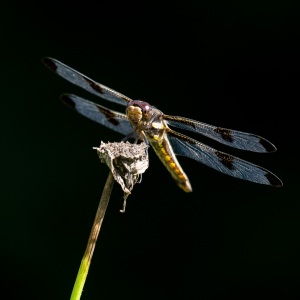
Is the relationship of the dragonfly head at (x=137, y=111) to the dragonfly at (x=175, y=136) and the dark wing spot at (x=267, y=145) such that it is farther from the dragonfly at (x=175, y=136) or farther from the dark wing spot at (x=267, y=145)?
the dark wing spot at (x=267, y=145)

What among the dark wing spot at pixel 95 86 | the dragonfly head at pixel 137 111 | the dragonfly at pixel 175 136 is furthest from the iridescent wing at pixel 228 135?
the dark wing spot at pixel 95 86

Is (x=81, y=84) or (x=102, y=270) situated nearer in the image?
(x=81, y=84)

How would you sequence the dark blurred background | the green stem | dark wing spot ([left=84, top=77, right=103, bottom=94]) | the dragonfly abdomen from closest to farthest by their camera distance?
the green stem → the dragonfly abdomen → dark wing spot ([left=84, top=77, right=103, bottom=94]) → the dark blurred background

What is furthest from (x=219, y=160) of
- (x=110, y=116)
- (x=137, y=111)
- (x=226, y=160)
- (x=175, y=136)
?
(x=110, y=116)

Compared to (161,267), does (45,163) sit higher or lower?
higher

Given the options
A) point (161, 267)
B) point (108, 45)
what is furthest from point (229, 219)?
point (108, 45)

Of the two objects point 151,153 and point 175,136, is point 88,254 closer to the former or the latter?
point 175,136

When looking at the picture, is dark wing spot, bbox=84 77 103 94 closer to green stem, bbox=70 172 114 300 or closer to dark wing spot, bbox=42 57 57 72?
dark wing spot, bbox=42 57 57 72

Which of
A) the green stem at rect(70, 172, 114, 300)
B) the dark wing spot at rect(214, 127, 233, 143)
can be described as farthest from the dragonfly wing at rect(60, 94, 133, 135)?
the green stem at rect(70, 172, 114, 300)

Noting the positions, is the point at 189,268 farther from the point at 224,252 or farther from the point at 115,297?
the point at 115,297
